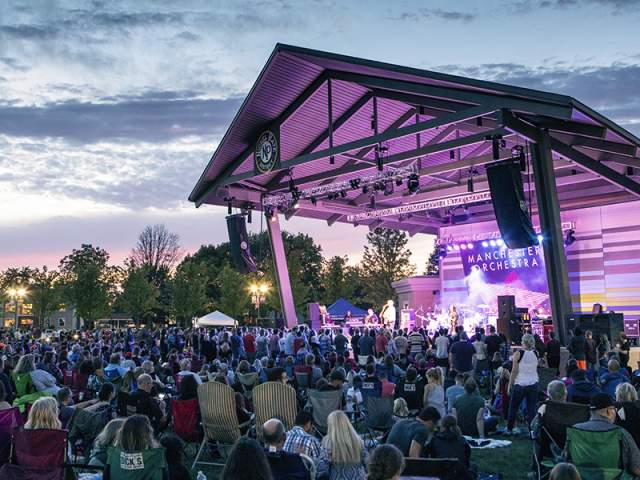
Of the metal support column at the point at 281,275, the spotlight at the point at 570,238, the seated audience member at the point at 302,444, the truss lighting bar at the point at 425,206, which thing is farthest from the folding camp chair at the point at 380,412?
the spotlight at the point at 570,238

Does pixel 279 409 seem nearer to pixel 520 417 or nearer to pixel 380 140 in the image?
pixel 520 417

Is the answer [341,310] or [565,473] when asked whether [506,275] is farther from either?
[565,473]

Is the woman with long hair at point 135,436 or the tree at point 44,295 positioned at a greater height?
the tree at point 44,295

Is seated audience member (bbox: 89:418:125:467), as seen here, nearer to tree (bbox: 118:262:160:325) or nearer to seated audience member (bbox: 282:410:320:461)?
seated audience member (bbox: 282:410:320:461)

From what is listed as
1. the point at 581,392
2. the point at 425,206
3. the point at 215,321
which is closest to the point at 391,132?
the point at 425,206

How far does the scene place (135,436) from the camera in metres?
4.53

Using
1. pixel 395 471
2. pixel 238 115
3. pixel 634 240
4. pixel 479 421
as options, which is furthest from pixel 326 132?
pixel 395 471

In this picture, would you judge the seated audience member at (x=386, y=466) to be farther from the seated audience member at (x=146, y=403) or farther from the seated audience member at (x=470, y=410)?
the seated audience member at (x=470, y=410)

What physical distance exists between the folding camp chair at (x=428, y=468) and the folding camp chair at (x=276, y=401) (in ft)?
9.61

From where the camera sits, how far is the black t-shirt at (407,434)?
5.46 metres

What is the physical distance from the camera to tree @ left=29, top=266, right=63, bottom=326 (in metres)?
53.7

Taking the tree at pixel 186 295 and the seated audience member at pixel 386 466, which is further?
the tree at pixel 186 295

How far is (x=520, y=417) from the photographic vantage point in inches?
424

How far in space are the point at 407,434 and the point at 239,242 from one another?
1814 centimetres
